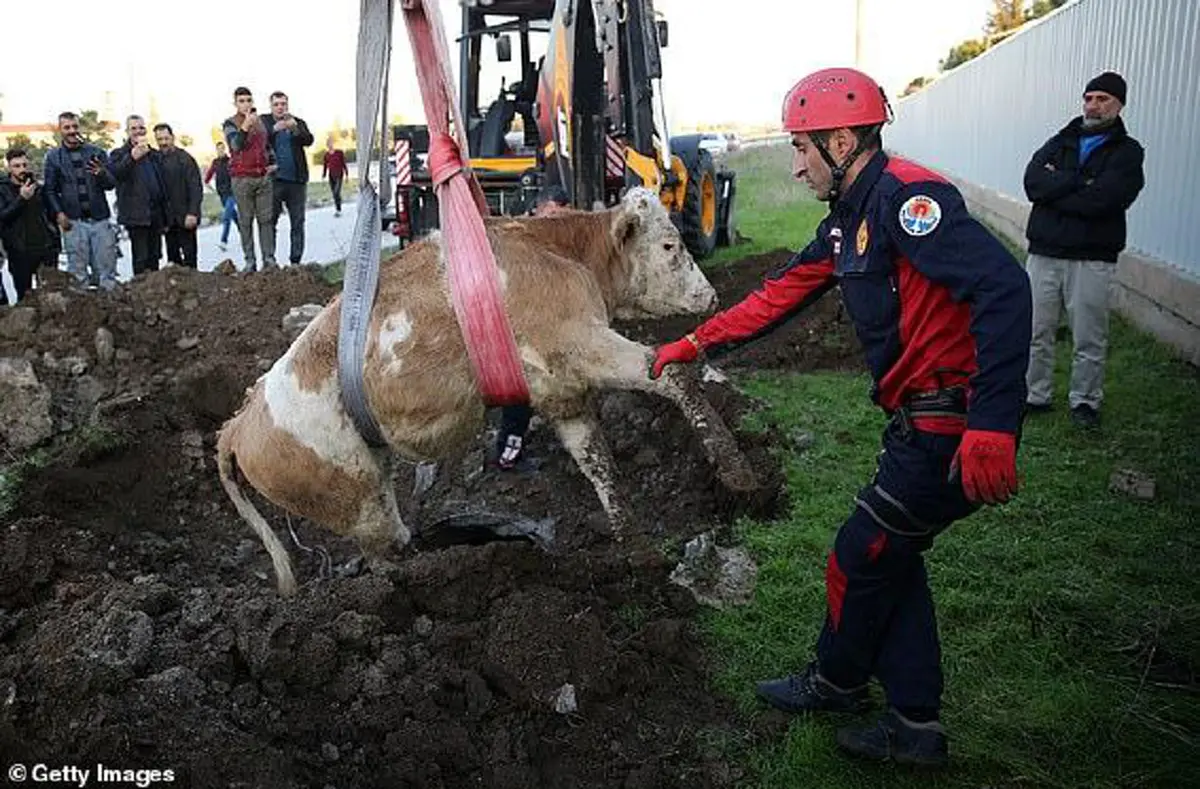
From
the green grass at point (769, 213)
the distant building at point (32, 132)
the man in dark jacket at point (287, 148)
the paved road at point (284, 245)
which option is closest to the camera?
the man in dark jacket at point (287, 148)

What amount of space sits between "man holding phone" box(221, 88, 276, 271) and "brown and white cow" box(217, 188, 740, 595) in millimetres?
8273

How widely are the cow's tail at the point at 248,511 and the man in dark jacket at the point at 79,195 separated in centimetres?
704

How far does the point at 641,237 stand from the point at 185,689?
2.45m

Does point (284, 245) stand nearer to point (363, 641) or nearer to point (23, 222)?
point (23, 222)

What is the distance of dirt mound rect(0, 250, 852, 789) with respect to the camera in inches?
121

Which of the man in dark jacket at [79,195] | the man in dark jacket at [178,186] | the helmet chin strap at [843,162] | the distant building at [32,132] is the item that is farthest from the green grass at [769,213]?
the distant building at [32,132]

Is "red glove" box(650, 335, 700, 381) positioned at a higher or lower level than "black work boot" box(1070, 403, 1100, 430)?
higher

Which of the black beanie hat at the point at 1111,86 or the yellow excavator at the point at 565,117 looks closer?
the black beanie hat at the point at 1111,86

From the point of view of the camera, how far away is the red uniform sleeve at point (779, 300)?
348 centimetres

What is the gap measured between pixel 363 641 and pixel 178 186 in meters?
9.67

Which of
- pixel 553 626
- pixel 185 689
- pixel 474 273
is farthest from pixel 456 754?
pixel 474 273

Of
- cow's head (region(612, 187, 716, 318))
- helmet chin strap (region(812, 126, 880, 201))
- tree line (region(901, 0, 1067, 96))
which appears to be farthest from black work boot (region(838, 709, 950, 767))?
tree line (region(901, 0, 1067, 96))

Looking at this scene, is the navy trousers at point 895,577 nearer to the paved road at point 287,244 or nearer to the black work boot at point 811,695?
the black work boot at point 811,695

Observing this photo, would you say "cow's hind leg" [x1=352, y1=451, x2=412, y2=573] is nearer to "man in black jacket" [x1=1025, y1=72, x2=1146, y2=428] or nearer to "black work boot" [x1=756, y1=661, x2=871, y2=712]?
"black work boot" [x1=756, y1=661, x2=871, y2=712]
